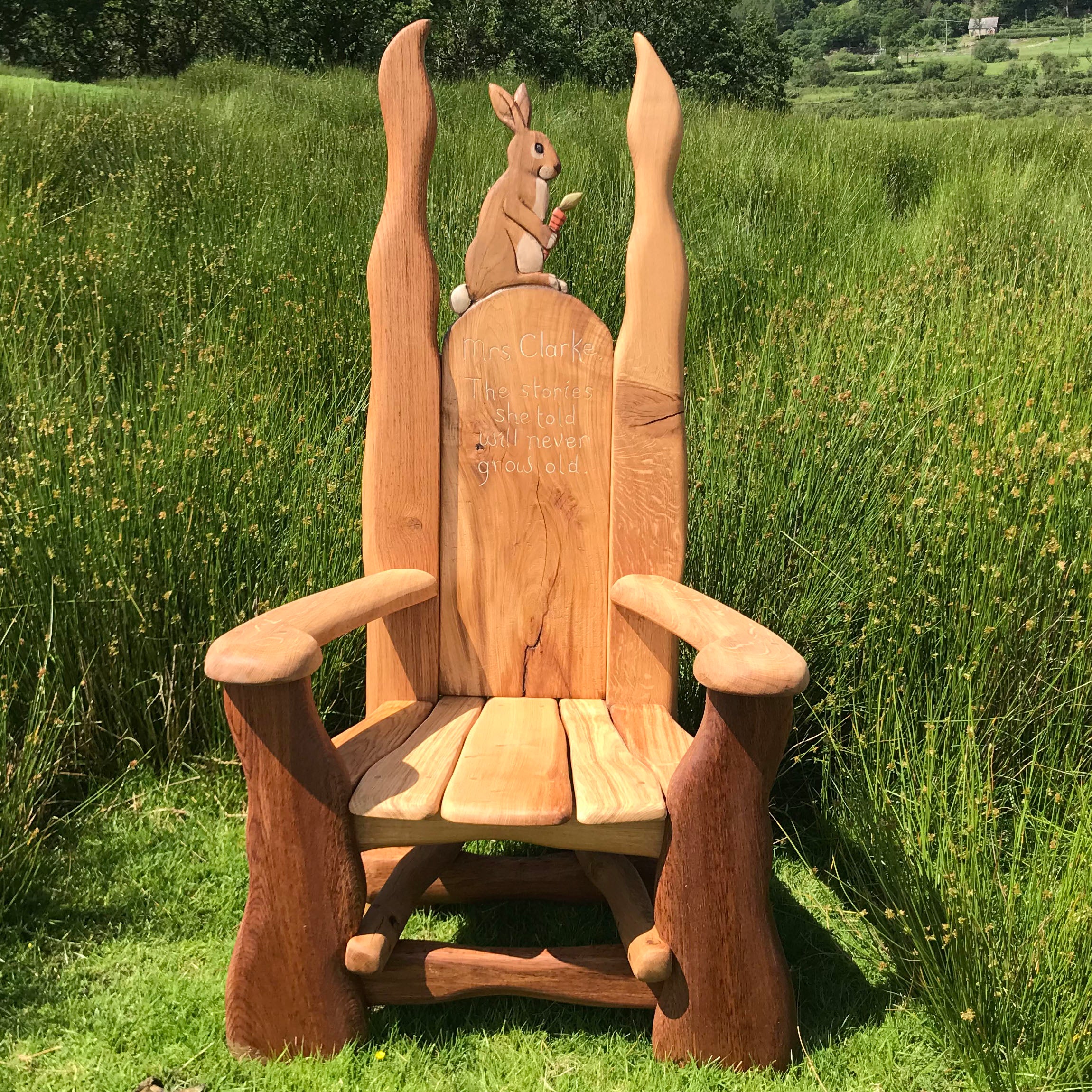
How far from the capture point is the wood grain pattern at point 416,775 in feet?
4.47

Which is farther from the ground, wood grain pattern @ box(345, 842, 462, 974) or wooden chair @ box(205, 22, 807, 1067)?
wooden chair @ box(205, 22, 807, 1067)

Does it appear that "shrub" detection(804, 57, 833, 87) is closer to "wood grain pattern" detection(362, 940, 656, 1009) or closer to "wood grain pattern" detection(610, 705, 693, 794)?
"wood grain pattern" detection(610, 705, 693, 794)

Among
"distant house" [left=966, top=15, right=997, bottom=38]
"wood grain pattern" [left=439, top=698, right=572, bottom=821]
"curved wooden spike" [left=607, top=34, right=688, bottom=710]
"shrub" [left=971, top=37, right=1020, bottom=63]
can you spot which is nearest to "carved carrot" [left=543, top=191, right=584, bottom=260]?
"curved wooden spike" [left=607, top=34, right=688, bottom=710]

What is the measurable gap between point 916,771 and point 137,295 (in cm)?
296

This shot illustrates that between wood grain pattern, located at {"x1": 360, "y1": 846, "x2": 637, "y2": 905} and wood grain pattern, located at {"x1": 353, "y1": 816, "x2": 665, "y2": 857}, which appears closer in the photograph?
wood grain pattern, located at {"x1": 353, "y1": 816, "x2": 665, "y2": 857}

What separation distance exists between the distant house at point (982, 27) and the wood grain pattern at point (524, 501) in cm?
3580

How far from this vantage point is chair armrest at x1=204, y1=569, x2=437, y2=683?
1.31 m

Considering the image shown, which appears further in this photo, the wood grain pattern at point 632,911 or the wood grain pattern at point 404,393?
the wood grain pattern at point 404,393

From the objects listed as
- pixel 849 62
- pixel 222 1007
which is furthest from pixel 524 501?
pixel 849 62

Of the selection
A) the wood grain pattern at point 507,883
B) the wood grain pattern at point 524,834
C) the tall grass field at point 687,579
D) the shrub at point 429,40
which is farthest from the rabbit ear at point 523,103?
the shrub at point 429,40

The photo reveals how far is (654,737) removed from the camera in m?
1.66

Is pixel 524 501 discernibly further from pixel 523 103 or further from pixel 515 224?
pixel 523 103

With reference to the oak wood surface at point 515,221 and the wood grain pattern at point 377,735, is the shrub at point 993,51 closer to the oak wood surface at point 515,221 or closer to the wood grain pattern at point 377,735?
the oak wood surface at point 515,221

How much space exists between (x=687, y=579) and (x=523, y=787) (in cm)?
110
